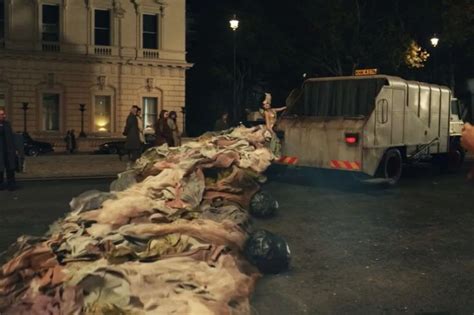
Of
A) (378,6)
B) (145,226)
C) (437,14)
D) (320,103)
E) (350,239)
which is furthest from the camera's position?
(378,6)

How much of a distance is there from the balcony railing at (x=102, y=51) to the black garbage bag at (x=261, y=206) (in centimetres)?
2932

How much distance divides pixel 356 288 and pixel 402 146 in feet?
27.1

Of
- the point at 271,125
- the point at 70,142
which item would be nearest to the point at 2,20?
the point at 70,142

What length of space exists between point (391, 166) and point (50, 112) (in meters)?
27.6

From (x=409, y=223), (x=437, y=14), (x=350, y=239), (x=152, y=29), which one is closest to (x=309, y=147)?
(x=409, y=223)

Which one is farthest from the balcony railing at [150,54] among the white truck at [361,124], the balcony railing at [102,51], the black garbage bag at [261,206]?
the black garbage bag at [261,206]

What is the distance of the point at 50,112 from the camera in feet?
118

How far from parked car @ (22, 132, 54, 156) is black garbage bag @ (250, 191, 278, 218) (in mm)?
24013

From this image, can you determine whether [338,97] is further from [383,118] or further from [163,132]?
[163,132]

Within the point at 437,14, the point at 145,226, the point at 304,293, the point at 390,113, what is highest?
the point at 437,14

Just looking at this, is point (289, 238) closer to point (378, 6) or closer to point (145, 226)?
point (145, 226)

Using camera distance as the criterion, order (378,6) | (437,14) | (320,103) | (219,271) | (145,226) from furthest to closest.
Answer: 1. (378,6)
2. (437,14)
3. (320,103)
4. (145,226)
5. (219,271)

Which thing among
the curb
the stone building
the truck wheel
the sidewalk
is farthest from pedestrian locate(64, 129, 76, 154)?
the truck wheel

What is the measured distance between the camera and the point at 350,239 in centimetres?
781
